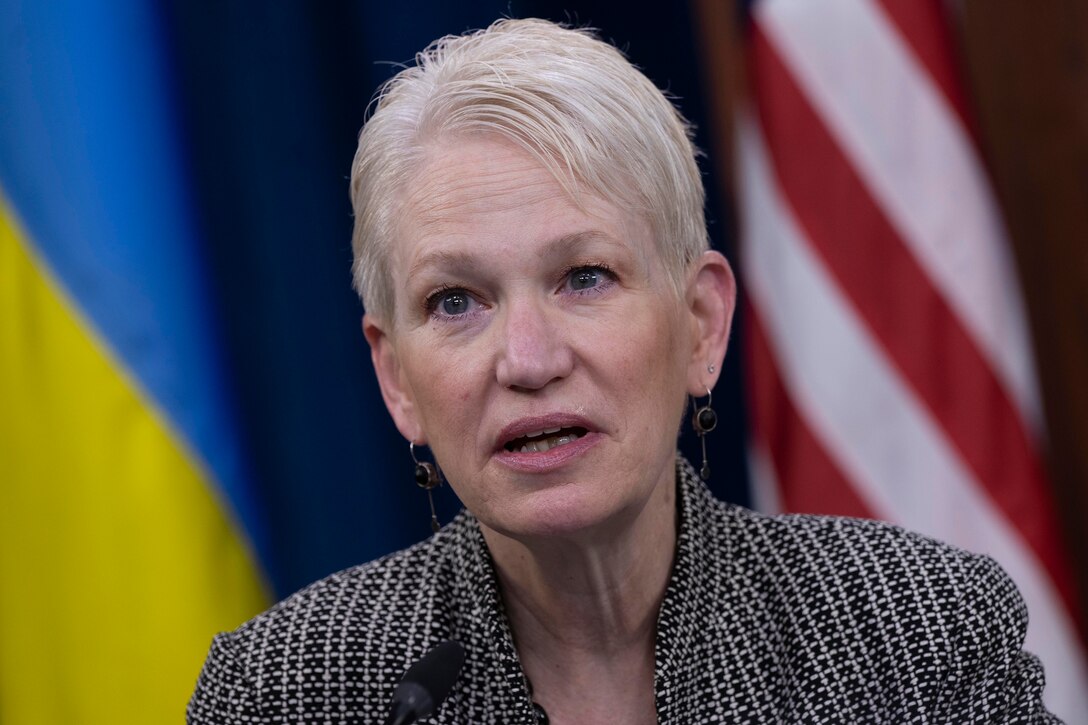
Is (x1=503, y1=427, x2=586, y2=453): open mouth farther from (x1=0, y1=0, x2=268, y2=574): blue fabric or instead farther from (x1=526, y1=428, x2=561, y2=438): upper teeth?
(x1=0, y1=0, x2=268, y2=574): blue fabric

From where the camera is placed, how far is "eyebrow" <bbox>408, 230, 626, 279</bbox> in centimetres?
128

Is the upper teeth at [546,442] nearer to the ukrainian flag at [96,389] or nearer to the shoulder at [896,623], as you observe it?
the shoulder at [896,623]

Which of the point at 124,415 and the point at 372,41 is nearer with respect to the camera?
the point at 124,415

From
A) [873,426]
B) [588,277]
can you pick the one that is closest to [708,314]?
[588,277]

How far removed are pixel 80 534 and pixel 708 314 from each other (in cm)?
128

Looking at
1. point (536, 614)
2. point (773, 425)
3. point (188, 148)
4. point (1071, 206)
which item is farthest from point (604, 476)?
point (1071, 206)

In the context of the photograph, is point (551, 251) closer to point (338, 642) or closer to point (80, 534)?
point (338, 642)

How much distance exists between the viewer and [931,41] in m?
2.28

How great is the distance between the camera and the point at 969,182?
2.25m

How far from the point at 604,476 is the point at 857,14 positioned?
55.0 inches

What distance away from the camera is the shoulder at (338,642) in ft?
4.90

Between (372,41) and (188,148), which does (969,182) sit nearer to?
→ (372,41)

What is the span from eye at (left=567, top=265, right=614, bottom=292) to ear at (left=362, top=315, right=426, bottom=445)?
27 cm

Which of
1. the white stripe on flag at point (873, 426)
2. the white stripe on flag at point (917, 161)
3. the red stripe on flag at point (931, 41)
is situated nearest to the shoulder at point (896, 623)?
the white stripe on flag at point (873, 426)
